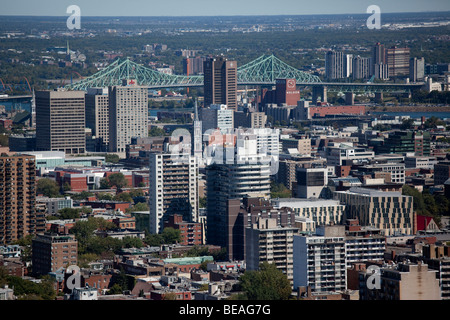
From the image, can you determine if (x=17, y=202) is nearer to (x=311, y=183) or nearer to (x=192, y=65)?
(x=311, y=183)

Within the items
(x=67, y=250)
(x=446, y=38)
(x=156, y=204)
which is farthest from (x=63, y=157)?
(x=446, y=38)

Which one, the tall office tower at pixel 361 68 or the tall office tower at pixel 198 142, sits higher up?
the tall office tower at pixel 361 68

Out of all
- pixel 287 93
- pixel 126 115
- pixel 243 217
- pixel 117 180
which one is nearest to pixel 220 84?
pixel 287 93

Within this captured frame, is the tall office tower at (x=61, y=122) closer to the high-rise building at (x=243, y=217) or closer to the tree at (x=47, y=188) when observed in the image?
the tree at (x=47, y=188)

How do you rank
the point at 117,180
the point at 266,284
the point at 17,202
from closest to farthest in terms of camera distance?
the point at 266,284, the point at 17,202, the point at 117,180

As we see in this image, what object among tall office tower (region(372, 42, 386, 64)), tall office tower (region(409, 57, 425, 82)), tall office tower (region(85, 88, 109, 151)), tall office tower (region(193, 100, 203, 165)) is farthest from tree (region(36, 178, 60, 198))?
tall office tower (region(372, 42, 386, 64))

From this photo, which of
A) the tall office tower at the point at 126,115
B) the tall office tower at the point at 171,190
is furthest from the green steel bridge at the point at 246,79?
the tall office tower at the point at 171,190
